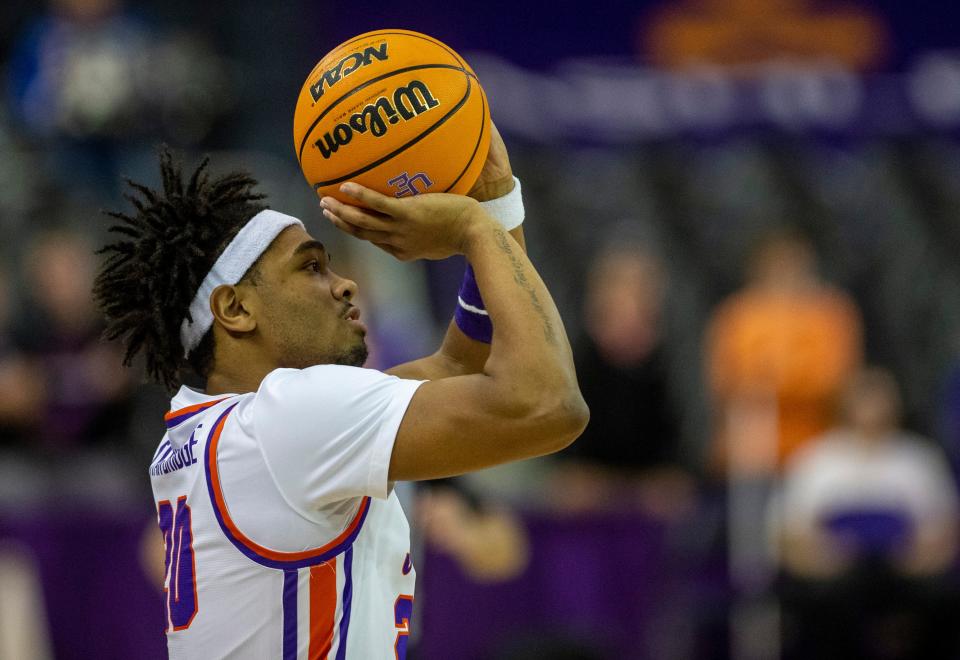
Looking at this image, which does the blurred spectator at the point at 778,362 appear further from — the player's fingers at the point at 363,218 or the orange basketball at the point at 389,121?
the player's fingers at the point at 363,218

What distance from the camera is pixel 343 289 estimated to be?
4230 millimetres

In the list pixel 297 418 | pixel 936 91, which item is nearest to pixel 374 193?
pixel 297 418

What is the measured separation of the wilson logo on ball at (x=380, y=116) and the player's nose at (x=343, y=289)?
0.36 metres

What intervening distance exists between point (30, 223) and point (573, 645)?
23.2ft

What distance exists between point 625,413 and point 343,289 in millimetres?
5582

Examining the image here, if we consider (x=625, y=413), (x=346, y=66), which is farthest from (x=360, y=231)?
(x=625, y=413)

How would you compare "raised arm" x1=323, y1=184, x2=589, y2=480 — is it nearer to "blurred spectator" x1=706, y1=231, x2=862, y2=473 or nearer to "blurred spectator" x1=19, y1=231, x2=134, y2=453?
"blurred spectator" x1=19, y1=231, x2=134, y2=453

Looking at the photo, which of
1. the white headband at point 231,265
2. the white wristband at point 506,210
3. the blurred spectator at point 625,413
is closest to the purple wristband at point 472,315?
the white wristband at point 506,210

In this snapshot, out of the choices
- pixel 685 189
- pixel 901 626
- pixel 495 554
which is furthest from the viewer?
pixel 685 189

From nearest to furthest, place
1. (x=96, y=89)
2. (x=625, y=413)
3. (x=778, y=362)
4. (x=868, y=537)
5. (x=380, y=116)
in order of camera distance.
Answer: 1. (x=380, y=116)
2. (x=868, y=537)
3. (x=625, y=413)
4. (x=778, y=362)
5. (x=96, y=89)

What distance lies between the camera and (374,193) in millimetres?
3975

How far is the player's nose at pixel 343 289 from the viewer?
421 centimetres

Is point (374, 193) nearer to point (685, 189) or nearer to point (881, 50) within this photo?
point (685, 189)

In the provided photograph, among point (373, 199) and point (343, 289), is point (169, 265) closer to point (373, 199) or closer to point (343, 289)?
point (343, 289)
